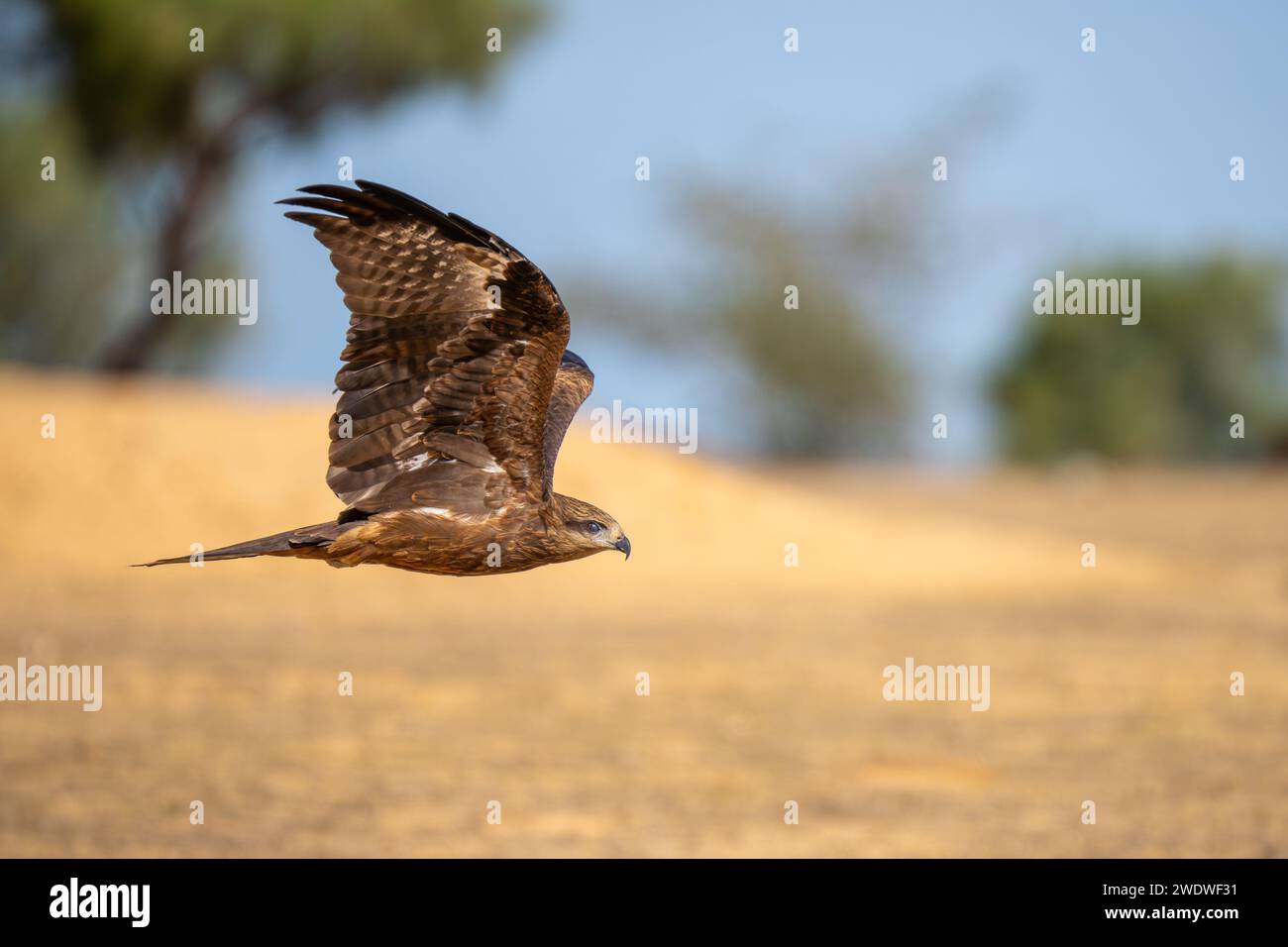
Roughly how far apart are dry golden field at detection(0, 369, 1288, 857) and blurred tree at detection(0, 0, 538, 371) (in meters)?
6.63

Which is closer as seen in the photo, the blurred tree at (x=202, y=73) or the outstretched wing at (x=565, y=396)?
the outstretched wing at (x=565, y=396)

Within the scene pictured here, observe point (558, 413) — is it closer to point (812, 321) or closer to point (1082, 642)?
point (1082, 642)

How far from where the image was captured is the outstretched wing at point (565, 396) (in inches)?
194

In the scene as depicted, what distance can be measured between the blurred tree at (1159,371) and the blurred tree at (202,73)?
19.7m

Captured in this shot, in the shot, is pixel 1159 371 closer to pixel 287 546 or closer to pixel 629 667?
pixel 629 667

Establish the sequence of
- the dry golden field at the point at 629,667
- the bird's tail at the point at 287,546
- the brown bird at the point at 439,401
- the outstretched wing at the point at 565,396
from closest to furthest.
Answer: the bird's tail at the point at 287,546, the brown bird at the point at 439,401, the outstretched wing at the point at 565,396, the dry golden field at the point at 629,667
